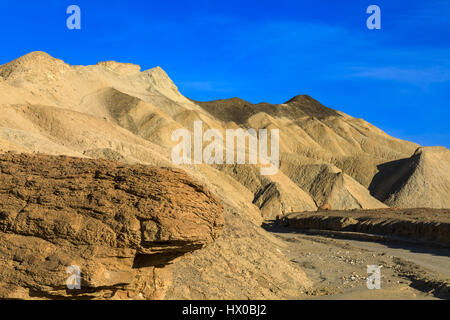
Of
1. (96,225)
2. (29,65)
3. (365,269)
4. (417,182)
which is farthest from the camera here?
(417,182)

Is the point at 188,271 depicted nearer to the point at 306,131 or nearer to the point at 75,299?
the point at 75,299

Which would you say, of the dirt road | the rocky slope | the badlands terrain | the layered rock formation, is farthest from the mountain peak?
the rocky slope

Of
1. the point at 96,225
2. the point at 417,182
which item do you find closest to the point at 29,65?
the point at 96,225

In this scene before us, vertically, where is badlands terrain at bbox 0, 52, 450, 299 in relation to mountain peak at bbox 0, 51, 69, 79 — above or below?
below

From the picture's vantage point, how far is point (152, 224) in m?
6.69

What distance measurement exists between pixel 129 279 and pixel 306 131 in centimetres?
7547

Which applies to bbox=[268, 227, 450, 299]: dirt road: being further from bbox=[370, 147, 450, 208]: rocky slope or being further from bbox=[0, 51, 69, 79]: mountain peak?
bbox=[0, 51, 69, 79]: mountain peak

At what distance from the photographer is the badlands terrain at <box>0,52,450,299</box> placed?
6.61m

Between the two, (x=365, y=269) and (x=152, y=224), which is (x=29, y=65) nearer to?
(x=365, y=269)

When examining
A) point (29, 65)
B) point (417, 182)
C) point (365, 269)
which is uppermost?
point (29, 65)

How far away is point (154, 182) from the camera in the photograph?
7.02 m

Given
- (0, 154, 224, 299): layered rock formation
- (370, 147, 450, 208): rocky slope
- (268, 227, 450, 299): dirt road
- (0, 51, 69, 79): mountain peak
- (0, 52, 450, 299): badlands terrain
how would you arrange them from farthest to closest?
(370, 147, 450, 208): rocky slope < (0, 51, 69, 79): mountain peak < (268, 227, 450, 299): dirt road < (0, 52, 450, 299): badlands terrain < (0, 154, 224, 299): layered rock formation
